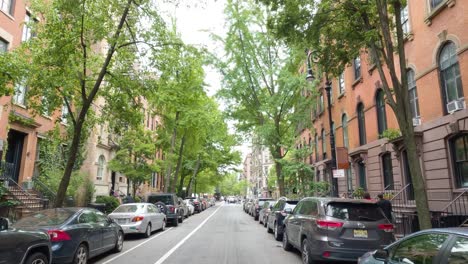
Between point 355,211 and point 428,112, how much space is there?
28.1ft

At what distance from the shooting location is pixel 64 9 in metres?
12.3

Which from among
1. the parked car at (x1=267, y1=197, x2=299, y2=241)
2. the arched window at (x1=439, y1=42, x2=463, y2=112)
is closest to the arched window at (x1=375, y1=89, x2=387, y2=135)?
the arched window at (x1=439, y1=42, x2=463, y2=112)

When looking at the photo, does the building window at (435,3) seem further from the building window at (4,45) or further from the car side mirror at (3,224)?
the building window at (4,45)

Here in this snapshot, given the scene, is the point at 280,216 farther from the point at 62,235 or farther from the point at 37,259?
the point at 37,259

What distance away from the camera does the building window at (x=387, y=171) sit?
1747 centimetres

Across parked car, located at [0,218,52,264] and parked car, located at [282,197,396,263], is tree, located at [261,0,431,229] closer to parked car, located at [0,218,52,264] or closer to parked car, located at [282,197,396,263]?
parked car, located at [282,197,396,263]

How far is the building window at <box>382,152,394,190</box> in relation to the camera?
57.3 feet

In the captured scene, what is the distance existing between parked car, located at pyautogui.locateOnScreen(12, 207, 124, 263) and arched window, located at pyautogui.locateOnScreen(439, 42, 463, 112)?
12.3m

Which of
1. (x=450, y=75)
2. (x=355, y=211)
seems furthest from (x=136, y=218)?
(x=450, y=75)

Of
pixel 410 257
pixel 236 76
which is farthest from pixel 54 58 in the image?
pixel 236 76

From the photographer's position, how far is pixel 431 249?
417 centimetres

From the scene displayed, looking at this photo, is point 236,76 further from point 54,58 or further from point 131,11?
point 54,58

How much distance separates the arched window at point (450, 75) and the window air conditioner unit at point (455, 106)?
0.34 feet

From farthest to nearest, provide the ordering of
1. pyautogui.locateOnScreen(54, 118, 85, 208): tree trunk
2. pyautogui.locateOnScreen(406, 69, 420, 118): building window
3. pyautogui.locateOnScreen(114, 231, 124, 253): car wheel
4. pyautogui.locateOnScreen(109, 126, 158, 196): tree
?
pyautogui.locateOnScreen(109, 126, 158, 196): tree, pyautogui.locateOnScreen(406, 69, 420, 118): building window, pyautogui.locateOnScreen(54, 118, 85, 208): tree trunk, pyautogui.locateOnScreen(114, 231, 124, 253): car wheel
